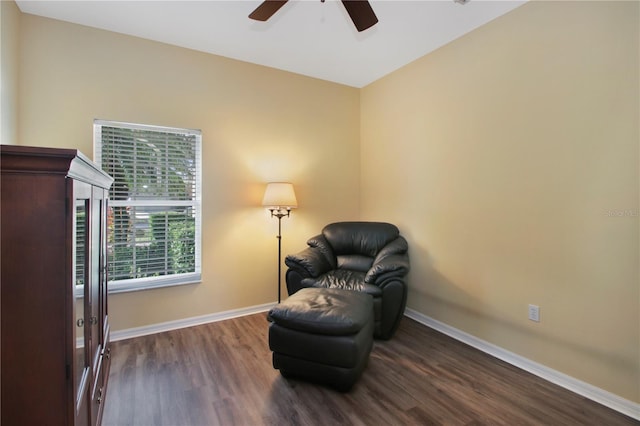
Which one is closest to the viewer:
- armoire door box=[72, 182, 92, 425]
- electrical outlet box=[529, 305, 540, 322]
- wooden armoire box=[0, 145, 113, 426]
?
wooden armoire box=[0, 145, 113, 426]

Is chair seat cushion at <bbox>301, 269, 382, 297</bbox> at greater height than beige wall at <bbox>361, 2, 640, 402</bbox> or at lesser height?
lesser

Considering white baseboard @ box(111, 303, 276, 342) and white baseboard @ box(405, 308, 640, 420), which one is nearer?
white baseboard @ box(405, 308, 640, 420)

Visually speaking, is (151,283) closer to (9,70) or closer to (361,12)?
(9,70)

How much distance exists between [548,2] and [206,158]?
10.4ft

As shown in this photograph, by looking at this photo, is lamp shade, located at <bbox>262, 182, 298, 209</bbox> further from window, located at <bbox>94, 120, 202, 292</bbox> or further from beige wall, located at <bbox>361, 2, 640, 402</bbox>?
beige wall, located at <bbox>361, 2, 640, 402</bbox>

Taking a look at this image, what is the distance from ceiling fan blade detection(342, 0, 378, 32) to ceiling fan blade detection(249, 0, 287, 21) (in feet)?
1.34

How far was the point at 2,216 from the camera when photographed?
0.87 metres

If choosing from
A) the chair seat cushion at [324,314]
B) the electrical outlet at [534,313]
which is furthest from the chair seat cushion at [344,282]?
the electrical outlet at [534,313]

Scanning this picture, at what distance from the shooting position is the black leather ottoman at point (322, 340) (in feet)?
6.66

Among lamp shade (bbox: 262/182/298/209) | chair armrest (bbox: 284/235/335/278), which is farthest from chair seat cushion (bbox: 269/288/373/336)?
lamp shade (bbox: 262/182/298/209)

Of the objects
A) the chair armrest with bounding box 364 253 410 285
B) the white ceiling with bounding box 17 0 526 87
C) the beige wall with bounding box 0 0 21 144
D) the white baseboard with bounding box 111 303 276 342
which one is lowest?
the white baseboard with bounding box 111 303 276 342

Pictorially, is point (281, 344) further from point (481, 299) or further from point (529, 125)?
point (529, 125)

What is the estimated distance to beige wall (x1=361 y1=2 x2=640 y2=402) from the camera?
196cm

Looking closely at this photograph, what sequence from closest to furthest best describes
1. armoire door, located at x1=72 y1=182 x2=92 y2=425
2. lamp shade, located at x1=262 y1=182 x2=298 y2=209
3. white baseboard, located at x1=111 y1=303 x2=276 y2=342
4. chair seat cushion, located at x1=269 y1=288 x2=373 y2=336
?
armoire door, located at x1=72 y1=182 x2=92 y2=425, chair seat cushion, located at x1=269 y1=288 x2=373 y2=336, white baseboard, located at x1=111 y1=303 x2=276 y2=342, lamp shade, located at x1=262 y1=182 x2=298 y2=209
